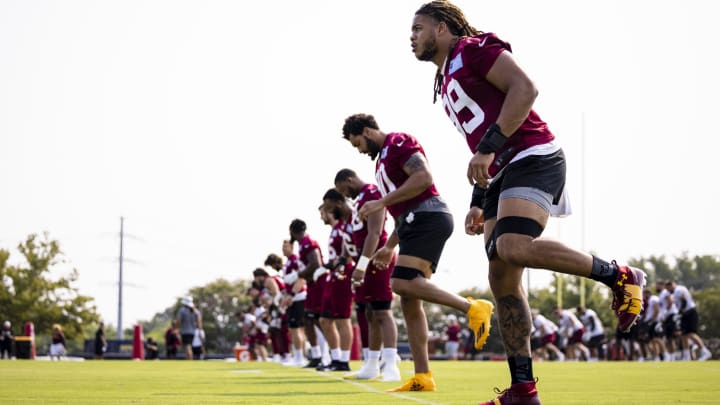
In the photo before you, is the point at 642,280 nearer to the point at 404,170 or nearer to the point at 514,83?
the point at 514,83

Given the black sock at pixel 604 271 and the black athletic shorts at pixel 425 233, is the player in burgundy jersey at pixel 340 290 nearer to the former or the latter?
the black athletic shorts at pixel 425 233

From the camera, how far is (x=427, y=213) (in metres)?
9.05

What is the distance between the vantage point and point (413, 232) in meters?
8.91

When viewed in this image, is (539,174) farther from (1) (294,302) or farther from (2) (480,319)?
(1) (294,302)

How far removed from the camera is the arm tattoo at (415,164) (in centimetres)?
901

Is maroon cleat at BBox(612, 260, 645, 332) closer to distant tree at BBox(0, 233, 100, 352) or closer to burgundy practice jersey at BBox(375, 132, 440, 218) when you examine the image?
burgundy practice jersey at BBox(375, 132, 440, 218)

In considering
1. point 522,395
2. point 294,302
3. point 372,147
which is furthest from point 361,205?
point 294,302

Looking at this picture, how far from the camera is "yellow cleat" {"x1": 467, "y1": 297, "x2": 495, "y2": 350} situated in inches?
248

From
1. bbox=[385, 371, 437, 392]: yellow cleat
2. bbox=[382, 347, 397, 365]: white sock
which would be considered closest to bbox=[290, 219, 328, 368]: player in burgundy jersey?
bbox=[382, 347, 397, 365]: white sock

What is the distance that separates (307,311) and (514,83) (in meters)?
13.2

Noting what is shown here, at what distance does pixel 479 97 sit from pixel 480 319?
1.57m

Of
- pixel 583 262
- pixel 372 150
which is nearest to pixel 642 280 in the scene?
pixel 583 262

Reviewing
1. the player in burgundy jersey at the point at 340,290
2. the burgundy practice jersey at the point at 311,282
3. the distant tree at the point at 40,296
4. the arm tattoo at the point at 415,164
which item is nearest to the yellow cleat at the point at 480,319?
the arm tattoo at the point at 415,164

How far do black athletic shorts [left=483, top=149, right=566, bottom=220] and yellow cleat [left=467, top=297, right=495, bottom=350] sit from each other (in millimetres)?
1218
